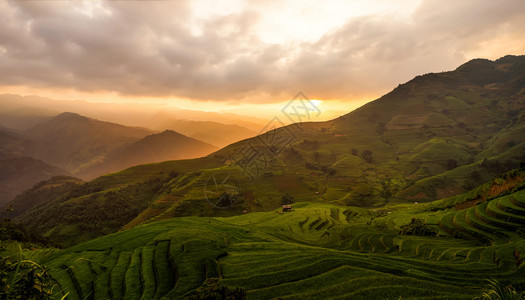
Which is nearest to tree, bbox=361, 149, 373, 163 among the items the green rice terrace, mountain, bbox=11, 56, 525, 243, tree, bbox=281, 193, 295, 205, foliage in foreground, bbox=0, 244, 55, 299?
mountain, bbox=11, 56, 525, 243

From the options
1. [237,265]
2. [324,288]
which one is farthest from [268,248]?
[324,288]

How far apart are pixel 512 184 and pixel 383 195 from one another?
84664 millimetres

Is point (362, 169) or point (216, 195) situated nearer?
point (216, 195)

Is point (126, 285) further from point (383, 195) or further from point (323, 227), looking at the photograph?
point (383, 195)

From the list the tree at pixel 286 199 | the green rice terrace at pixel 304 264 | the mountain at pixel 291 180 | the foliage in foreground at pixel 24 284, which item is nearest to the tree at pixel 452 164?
the mountain at pixel 291 180

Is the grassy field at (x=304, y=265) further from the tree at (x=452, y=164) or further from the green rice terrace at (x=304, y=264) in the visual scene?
the tree at (x=452, y=164)

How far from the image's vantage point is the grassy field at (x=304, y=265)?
499 inches

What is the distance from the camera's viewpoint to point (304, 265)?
15422 mm

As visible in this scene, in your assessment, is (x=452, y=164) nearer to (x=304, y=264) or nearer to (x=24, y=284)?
(x=304, y=264)

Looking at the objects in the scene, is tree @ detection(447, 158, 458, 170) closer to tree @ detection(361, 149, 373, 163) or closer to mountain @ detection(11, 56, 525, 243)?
mountain @ detection(11, 56, 525, 243)

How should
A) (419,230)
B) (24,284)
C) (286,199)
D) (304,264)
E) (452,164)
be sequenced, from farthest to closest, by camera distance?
(452,164) → (286,199) → (419,230) → (304,264) → (24,284)

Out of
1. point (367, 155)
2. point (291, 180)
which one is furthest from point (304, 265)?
point (367, 155)

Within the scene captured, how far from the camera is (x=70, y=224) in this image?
322ft

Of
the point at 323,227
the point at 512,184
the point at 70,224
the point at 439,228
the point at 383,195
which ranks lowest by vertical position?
the point at 70,224
